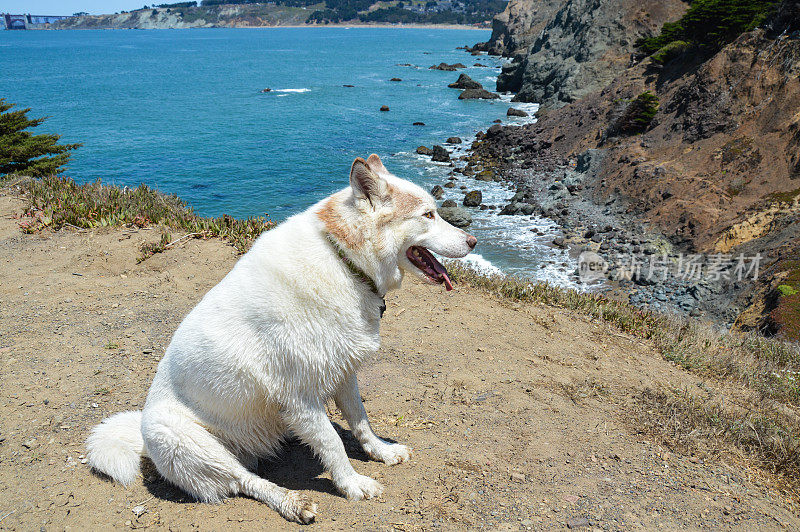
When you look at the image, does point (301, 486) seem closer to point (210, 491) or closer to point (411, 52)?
point (210, 491)

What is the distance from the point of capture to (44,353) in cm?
600

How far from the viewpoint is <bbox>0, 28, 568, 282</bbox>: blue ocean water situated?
26.9 m

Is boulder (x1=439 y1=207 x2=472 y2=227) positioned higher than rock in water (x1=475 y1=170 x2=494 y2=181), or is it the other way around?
rock in water (x1=475 y1=170 x2=494 y2=181)

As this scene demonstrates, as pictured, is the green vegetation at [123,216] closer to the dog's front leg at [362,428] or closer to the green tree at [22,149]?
the dog's front leg at [362,428]

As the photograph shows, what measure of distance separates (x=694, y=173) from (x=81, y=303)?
22345 millimetres

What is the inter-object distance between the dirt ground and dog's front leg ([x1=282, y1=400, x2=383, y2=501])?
4.3 inches

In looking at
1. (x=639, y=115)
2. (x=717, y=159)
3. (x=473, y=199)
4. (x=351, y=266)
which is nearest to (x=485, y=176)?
(x=473, y=199)

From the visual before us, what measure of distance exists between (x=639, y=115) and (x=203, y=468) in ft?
94.7

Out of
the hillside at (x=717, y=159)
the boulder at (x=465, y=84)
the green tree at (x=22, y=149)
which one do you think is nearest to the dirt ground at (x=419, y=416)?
the green tree at (x=22, y=149)

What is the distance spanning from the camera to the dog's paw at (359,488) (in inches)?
157

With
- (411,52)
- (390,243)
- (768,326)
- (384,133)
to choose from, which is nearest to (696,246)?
(768,326)

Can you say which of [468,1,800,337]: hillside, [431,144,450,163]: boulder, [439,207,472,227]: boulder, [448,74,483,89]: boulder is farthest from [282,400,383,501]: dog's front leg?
[448,74,483,89]: boulder

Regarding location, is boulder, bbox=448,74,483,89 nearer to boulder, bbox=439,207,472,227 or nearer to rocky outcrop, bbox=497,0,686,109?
rocky outcrop, bbox=497,0,686,109

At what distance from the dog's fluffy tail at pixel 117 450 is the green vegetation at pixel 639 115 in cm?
2831
